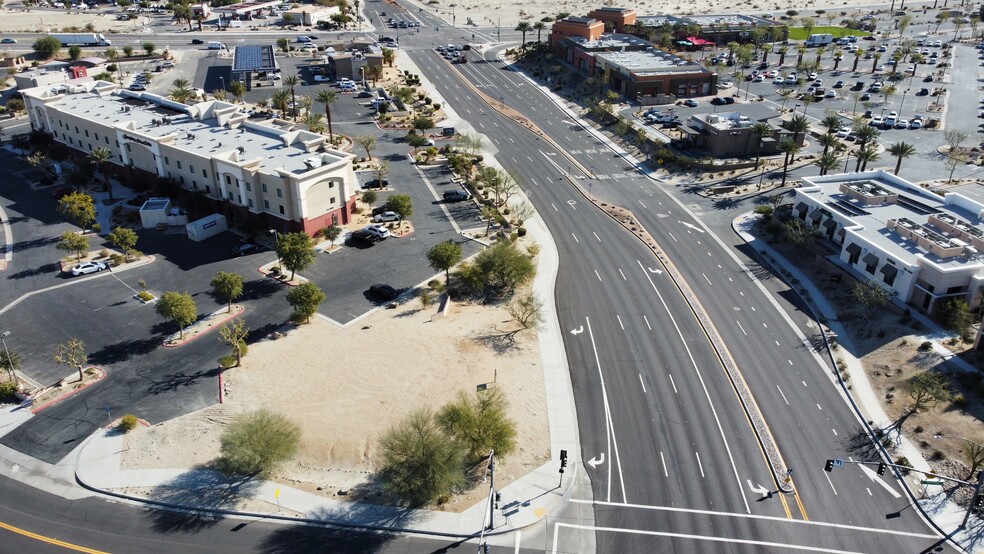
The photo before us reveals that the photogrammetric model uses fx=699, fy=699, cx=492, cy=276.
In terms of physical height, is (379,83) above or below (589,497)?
above

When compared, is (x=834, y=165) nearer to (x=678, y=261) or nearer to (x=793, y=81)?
(x=678, y=261)

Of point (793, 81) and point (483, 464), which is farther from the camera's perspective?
point (793, 81)

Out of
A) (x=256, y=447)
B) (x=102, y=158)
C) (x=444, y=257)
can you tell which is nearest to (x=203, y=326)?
(x=256, y=447)

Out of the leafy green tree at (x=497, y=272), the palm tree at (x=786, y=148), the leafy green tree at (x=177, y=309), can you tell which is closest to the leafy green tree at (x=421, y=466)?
the leafy green tree at (x=497, y=272)

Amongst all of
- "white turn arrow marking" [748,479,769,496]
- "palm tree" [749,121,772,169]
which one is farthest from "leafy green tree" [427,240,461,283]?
"palm tree" [749,121,772,169]

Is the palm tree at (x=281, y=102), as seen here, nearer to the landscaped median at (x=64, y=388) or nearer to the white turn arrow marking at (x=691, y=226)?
the white turn arrow marking at (x=691, y=226)

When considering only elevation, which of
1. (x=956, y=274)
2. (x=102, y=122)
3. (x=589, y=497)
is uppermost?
(x=102, y=122)

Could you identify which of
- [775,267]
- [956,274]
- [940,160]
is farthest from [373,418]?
[940,160]

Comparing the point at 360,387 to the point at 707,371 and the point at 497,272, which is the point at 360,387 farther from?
the point at 707,371
